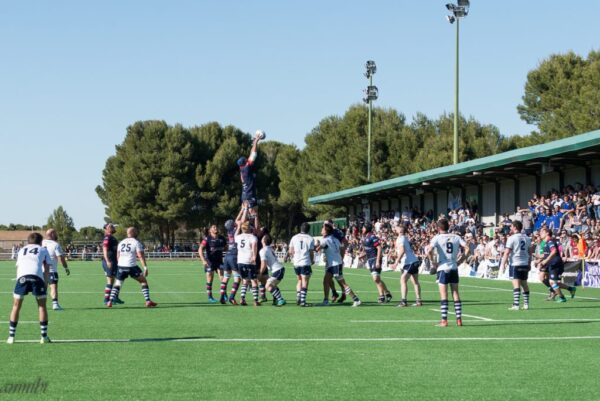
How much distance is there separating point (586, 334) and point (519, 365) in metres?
4.22

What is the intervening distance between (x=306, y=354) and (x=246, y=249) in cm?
877

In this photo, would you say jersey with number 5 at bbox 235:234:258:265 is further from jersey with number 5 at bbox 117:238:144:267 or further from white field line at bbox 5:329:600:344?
white field line at bbox 5:329:600:344

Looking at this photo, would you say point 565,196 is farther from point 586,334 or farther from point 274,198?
point 274,198

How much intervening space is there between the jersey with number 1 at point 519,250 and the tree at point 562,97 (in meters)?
49.2

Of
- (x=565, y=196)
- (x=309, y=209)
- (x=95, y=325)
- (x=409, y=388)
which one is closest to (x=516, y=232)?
(x=95, y=325)

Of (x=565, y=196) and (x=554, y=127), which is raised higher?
(x=554, y=127)

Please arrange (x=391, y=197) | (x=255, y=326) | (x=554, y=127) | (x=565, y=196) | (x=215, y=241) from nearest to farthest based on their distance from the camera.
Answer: (x=255, y=326)
(x=215, y=241)
(x=565, y=196)
(x=391, y=197)
(x=554, y=127)

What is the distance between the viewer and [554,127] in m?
73.6

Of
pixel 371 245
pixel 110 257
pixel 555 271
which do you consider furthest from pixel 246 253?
pixel 555 271

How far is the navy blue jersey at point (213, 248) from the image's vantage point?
23578mm

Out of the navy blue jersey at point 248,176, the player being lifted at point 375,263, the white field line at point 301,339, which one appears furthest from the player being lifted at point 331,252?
the white field line at point 301,339

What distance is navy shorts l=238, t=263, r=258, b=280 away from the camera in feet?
70.1

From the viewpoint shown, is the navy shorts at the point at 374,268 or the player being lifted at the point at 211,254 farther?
the player being lifted at the point at 211,254

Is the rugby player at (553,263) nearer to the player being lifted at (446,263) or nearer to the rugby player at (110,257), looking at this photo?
the player being lifted at (446,263)
